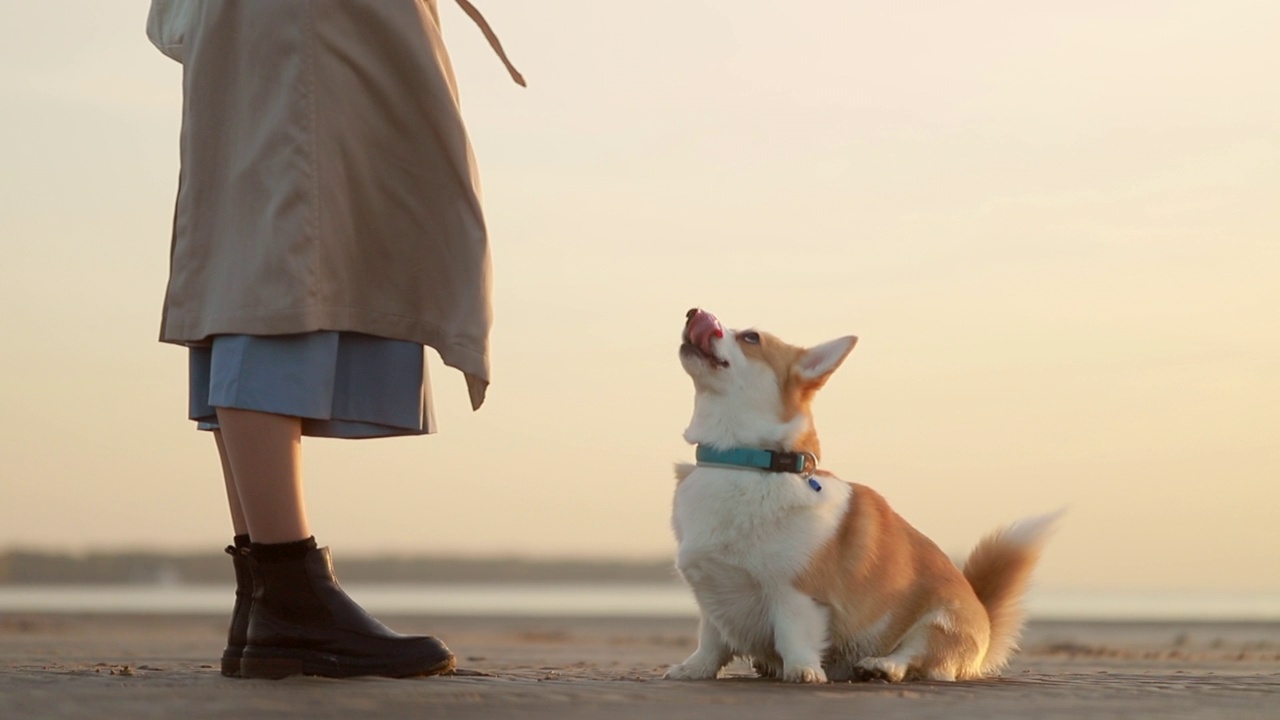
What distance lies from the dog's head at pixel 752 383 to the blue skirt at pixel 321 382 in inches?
41.2

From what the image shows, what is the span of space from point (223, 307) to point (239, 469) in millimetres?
353

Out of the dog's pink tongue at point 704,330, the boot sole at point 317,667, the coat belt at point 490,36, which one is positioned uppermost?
the coat belt at point 490,36

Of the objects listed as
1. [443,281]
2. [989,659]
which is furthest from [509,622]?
[443,281]

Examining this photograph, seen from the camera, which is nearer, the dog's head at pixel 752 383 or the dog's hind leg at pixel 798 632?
the dog's hind leg at pixel 798 632

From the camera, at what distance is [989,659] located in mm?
4125

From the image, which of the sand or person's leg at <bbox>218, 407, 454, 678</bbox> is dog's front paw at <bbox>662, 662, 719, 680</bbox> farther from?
person's leg at <bbox>218, 407, 454, 678</bbox>

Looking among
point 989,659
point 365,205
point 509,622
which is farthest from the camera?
point 509,622

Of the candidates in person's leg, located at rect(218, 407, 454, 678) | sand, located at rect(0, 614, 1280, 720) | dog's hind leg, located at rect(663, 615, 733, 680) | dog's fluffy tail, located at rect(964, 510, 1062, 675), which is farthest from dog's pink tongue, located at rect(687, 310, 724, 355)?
person's leg, located at rect(218, 407, 454, 678)

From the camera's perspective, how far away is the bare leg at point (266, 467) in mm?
2846

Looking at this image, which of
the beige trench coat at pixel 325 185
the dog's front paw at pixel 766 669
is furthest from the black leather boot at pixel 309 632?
the dog's front paw at pixel 766 669

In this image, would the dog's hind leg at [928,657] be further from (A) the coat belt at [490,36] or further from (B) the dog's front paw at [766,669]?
(A) the coat belt at [490,36]

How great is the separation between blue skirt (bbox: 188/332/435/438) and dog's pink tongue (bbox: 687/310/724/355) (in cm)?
109

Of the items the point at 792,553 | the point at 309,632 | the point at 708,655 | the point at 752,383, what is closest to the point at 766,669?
the point at 708,655

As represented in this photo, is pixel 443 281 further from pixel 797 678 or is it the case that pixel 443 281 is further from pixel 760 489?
pixel 797 678
